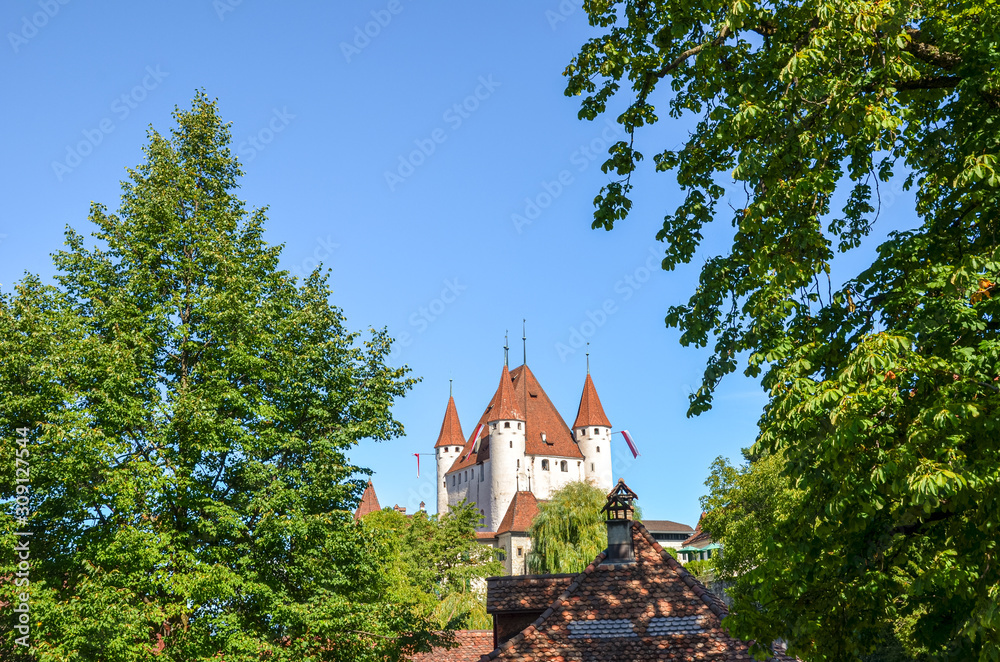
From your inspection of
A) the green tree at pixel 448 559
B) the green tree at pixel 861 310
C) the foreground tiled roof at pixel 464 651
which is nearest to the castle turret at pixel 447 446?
the green tree at pixel 448 559

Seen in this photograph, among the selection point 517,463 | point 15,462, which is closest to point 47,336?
point 15,462

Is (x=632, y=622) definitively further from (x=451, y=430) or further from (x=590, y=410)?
(x=451, y=430)

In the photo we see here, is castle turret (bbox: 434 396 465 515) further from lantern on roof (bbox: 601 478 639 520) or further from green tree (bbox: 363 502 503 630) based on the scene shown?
lantern on roof (bbox: 601 478 639 520)

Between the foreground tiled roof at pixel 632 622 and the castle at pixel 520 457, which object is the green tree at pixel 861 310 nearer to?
the foreground tiled roof at pixel 632 622

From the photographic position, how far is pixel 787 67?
26.2ft

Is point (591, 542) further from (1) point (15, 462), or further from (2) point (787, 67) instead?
(2) point (787, 67)

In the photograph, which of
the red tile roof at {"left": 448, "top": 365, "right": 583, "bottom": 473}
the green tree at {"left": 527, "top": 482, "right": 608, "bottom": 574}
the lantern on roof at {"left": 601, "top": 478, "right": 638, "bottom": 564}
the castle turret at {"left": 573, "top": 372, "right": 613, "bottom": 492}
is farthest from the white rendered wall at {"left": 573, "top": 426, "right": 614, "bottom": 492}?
the lantern on roof at {"left": 601, "top": 478, "right": 638, "bottom": 564}

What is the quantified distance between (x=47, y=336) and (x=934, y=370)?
15.8 m

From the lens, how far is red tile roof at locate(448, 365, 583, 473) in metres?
89.6

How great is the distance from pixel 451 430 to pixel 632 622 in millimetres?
86385

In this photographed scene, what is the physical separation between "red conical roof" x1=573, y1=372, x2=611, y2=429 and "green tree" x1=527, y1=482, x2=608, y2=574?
43465mm

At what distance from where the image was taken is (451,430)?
330 feet

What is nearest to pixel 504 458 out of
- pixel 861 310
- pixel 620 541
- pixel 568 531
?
pixel 568 531

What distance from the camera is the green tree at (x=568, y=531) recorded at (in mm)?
46406
